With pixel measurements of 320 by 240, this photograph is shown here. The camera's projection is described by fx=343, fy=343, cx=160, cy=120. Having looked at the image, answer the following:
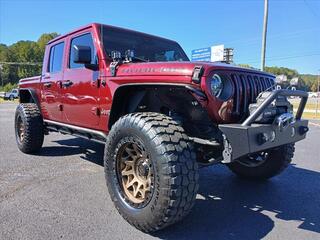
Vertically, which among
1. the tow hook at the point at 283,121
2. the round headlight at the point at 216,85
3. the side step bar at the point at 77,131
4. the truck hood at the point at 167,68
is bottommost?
the side step bar at the point at 77,131

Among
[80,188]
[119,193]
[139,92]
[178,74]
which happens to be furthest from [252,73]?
[80,188]

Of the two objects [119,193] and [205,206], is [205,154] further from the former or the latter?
[119,193]

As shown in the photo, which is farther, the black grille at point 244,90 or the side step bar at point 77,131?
the side step bar at point 77,131

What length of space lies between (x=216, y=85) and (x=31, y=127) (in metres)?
4.08

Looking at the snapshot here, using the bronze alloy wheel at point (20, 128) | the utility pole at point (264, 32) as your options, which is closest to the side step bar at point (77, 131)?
the bronze alloy wheel at point (20, 128)

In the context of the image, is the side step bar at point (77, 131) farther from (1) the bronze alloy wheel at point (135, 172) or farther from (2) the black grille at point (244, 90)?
(2) the black grille at point (244, 90)

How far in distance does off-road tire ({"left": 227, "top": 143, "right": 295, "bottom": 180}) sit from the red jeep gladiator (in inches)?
0.5

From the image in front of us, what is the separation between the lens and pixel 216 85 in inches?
128

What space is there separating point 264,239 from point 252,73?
1675mm

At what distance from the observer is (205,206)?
12.8 ft

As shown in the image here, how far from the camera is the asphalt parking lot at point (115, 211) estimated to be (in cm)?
318

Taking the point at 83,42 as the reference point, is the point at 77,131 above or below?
below

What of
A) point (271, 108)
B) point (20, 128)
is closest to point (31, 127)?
point (20, 128)

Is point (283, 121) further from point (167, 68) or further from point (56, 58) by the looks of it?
point (56, 58)
